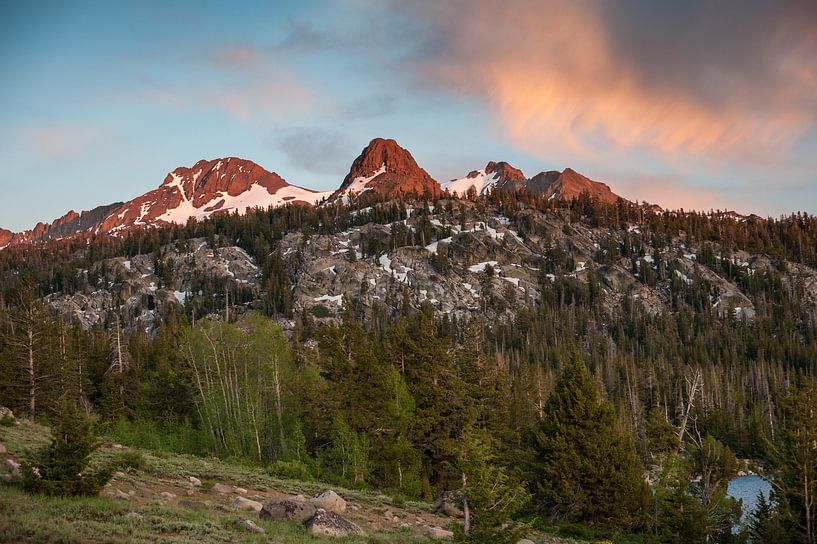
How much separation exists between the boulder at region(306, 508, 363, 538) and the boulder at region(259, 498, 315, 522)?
71 cm

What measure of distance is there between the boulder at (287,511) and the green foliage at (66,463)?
4.99 metres

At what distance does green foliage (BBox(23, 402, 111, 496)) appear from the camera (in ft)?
46.8

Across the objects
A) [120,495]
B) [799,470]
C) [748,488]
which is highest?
[120,495]

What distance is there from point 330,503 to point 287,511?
343 cm

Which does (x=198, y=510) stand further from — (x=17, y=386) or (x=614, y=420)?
(x=17, y=386)

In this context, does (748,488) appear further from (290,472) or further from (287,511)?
(287,511)

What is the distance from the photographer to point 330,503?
819 inches

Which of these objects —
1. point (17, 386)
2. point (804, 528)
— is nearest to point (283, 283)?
point (17, 386)

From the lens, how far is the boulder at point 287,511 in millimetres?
17469

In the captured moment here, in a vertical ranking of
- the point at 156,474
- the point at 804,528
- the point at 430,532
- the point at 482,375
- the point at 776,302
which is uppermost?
the point at 776,302

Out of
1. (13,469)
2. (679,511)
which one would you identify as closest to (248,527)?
(13,469)

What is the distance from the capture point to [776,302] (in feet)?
618

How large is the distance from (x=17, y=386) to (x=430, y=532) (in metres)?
37.2

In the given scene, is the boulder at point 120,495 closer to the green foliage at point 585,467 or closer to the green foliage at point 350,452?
the green foliage at point 350,452
